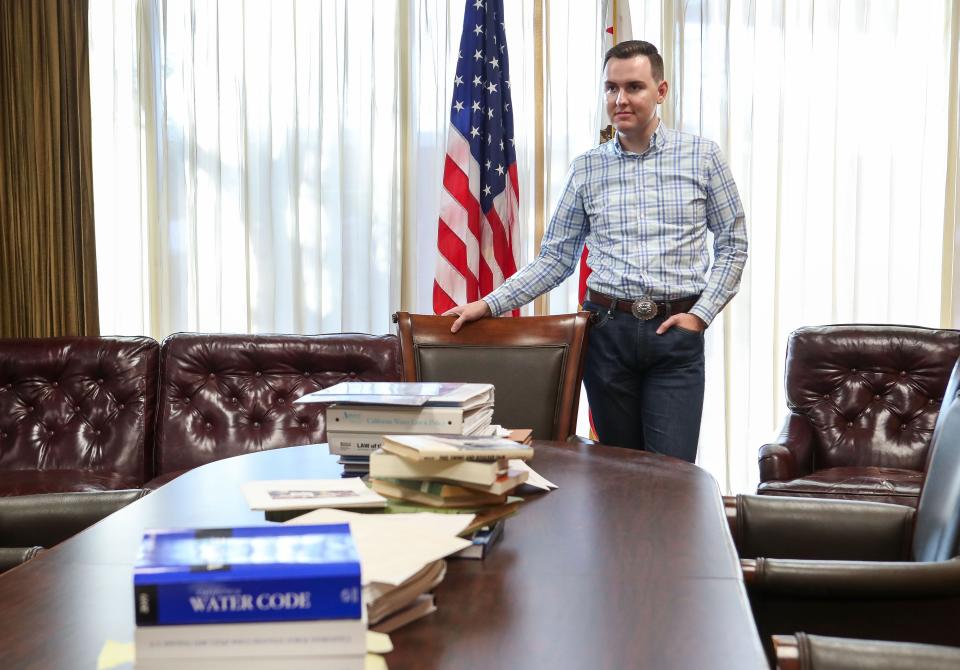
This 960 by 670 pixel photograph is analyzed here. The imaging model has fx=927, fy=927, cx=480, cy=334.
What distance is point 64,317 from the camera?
4016 millimetres

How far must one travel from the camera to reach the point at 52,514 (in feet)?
5.79

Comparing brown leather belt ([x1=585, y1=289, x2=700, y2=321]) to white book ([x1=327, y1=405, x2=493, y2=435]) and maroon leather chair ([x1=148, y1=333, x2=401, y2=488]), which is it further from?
white book ([x1=327, y1=405, x2=493, y2=435])

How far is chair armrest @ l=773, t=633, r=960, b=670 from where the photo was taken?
3.38 ft

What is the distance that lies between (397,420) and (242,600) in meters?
0.91

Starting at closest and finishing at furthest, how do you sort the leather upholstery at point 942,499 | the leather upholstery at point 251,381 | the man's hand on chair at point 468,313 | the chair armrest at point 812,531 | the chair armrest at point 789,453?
the leather upholstery at point 942,499 < the chair armrest at point 812,531 < the man's hand on chair at point 468,313 < the chair armrest at point 789,453 < the leather upholstery at point 251,381

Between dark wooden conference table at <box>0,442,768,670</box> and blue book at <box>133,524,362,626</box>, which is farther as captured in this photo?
dark wooden conference table at <box>0,442,768,670</box>

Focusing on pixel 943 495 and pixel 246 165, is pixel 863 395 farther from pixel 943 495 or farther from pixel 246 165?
pixel 246 165

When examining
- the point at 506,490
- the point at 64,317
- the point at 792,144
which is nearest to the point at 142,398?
the point at 64,317

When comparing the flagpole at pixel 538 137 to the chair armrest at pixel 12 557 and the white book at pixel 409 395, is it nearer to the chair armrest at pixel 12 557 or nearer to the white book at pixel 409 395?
the white book at pixel 409 395

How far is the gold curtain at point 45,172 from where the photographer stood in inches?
154

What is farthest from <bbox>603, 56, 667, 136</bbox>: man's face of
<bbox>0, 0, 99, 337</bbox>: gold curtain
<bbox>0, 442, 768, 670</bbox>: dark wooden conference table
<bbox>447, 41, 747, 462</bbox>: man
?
<bbox>0, 0, 99, 337</bbox>: gold curtain

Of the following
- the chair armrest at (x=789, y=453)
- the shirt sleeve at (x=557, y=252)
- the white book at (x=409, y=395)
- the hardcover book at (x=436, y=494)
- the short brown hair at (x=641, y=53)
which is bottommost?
the chair armrest at (x=789, y=453)

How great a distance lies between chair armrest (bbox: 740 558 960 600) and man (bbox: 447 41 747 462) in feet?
4.50

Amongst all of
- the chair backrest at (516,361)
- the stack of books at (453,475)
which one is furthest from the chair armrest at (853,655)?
the chair backrest at (516,361)
